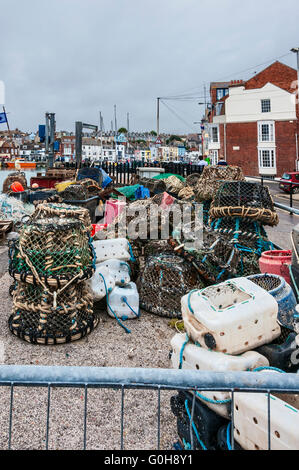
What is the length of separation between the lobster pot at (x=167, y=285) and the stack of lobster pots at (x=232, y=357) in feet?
5.19

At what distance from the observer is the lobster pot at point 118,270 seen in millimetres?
4285

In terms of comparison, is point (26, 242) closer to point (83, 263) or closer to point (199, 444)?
point (83, 263)

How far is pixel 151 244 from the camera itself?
4.91 m

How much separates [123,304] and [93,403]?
1.54 m

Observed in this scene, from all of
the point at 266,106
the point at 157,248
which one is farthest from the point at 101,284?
the point at 266,106

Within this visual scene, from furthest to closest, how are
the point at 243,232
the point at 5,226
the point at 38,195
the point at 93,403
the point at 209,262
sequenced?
the point at 38,195 → the point at 5,226 → the point at 243,232 → the point at 209,262 → the point at 93,403

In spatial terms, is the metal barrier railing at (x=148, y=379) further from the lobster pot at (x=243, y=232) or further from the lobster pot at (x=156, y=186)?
the lobster pot at (x=156, y=186)

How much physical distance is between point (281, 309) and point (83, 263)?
75.4 inches

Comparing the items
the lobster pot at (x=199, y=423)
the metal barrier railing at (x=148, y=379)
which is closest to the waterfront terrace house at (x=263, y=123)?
the lobster pot at (x=199, y=423)

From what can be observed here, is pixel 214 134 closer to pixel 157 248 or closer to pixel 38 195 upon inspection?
pixel 38 195

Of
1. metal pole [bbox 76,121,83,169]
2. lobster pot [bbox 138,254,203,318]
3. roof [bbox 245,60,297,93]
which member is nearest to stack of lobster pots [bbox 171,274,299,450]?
lobster pot [bbox 138,254,203,318]

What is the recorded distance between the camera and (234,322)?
2.12 metres

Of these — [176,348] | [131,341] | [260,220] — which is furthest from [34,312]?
[260,220]
